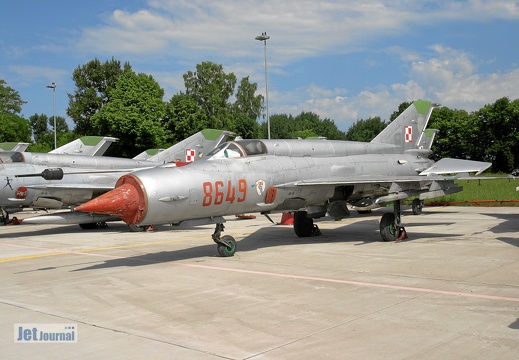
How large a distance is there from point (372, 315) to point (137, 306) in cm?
311

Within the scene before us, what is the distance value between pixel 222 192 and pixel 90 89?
201 ft

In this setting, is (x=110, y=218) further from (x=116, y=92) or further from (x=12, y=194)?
(x=116, y=92)

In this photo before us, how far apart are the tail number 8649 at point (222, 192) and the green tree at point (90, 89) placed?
58.5m

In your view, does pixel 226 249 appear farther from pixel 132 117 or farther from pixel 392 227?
pixel 132 117

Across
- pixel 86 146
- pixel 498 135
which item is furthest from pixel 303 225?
pixel 498 135

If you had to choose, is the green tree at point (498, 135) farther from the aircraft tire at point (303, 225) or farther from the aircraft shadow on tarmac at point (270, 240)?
the aircraft tire at point (303, 225)

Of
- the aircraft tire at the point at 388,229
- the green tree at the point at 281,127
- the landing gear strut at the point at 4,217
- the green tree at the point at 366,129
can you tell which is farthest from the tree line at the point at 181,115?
the aircraft tire at the point at 388,229

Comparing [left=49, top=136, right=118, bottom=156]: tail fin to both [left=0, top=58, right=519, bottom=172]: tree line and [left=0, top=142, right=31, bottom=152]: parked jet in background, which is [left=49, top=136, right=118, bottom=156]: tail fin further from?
[left=0, top=58, right=519, bottom=172]: tree line

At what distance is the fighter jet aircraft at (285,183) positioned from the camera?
9.55m

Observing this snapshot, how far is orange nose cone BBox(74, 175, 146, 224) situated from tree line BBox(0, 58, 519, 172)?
48.3 meters

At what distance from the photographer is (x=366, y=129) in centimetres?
10725

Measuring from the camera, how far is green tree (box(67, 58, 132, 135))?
6650cm

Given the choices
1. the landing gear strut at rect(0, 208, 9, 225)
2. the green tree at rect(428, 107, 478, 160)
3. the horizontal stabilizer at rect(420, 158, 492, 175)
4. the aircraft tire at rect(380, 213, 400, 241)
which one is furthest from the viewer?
the green tree at rect(428, 107, 478, 160)

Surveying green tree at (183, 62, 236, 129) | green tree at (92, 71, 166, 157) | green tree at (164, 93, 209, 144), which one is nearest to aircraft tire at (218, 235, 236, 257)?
green tree at (92, 71, 166, 157)
